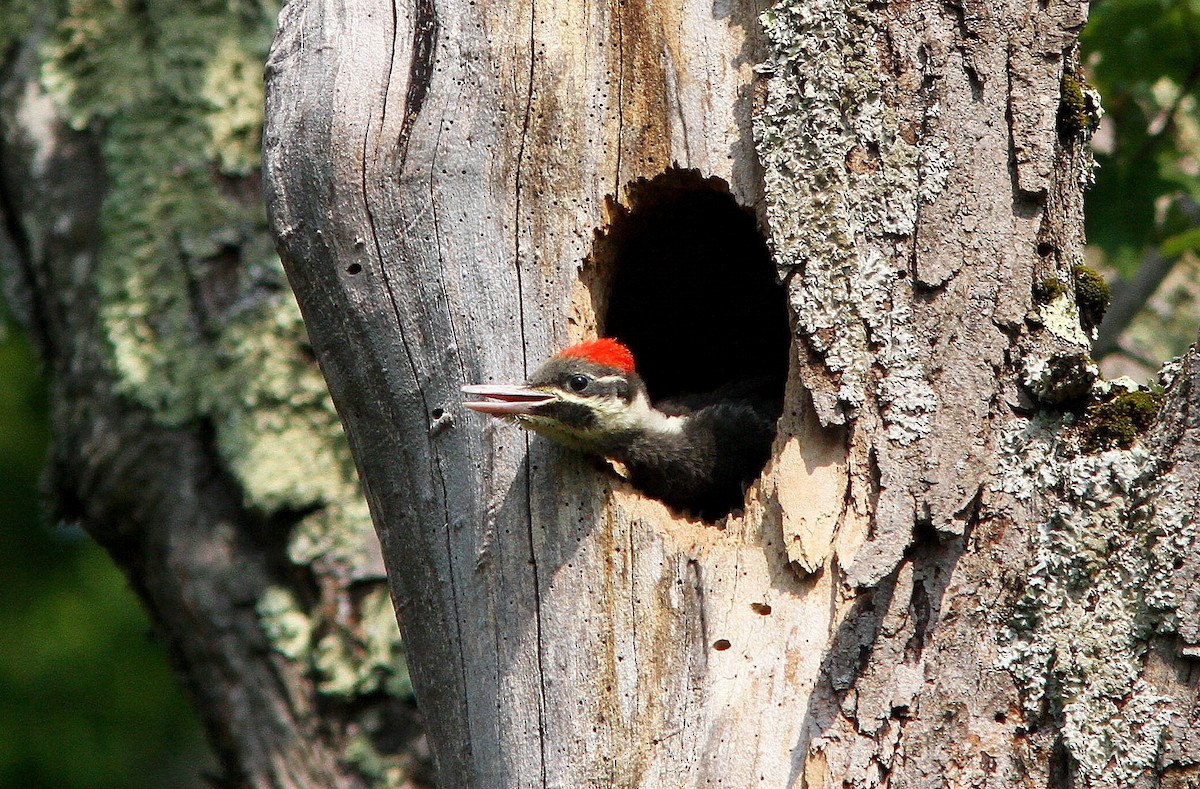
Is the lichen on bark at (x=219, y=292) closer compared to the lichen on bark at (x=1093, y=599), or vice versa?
the lichen on bark at (x=1093, y=599)

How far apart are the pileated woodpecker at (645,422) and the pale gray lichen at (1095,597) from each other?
998 mm

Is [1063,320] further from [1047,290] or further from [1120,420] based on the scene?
[1120,420]

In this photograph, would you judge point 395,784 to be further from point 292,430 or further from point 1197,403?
point 1197,403

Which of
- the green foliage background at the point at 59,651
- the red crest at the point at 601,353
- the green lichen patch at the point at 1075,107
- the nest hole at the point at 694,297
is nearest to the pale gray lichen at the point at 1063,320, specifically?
the green lichen patch at the point at 1075,107

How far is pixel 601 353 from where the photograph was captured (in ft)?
10.1

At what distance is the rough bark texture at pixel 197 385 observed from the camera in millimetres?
4691

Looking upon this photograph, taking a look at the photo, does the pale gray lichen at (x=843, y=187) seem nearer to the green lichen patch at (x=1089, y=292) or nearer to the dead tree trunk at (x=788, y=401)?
the dead tree trunk at (x=788, y=401)

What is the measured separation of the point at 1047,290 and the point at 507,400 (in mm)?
1278

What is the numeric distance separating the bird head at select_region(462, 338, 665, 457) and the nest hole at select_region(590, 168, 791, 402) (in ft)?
0.51

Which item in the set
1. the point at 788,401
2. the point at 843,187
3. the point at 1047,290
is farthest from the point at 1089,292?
the point at 788,401

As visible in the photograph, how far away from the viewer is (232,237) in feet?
16.6

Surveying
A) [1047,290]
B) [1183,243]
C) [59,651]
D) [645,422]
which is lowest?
[59,651]

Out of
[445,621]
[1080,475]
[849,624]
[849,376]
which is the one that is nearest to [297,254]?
[445,621]

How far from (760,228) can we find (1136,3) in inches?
90.8
